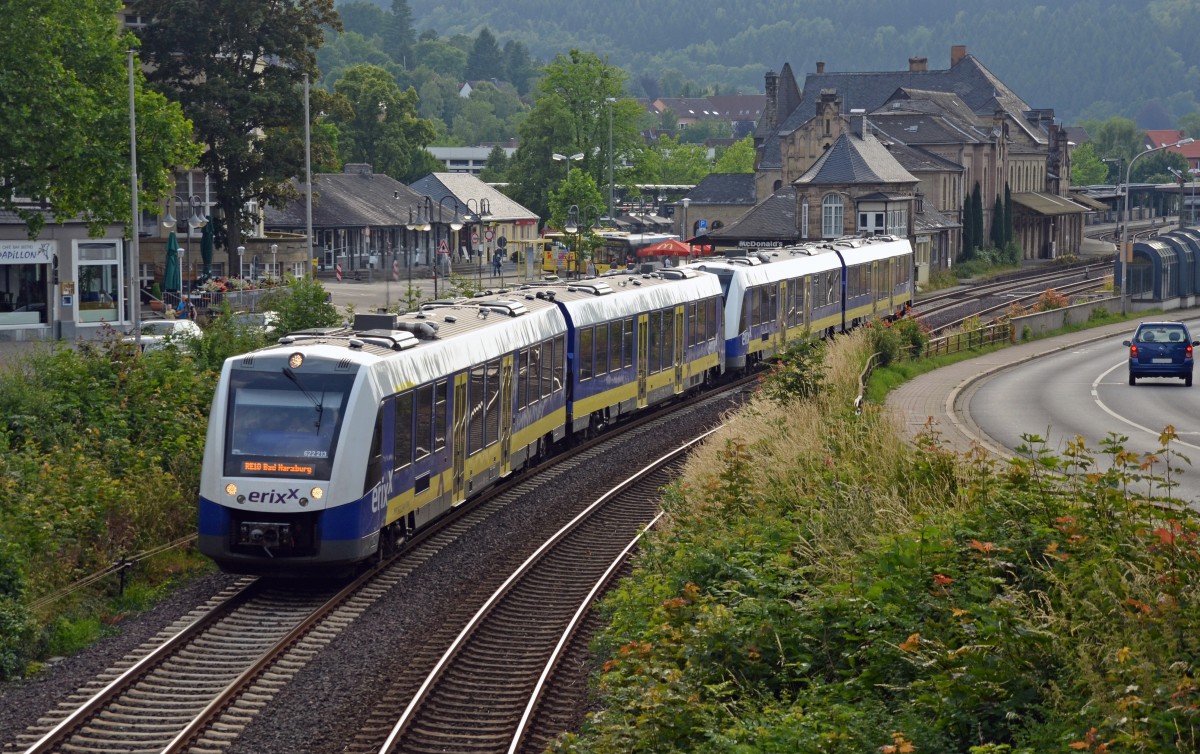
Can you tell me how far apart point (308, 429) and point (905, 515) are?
7280mm

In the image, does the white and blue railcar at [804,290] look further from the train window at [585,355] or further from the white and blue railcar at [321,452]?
the white and blue railcar at [321,452]

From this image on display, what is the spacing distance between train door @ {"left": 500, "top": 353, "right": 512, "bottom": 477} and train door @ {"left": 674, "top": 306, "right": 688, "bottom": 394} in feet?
35.9

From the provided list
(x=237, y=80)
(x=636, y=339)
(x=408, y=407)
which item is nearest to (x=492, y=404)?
(x=408, y=407)

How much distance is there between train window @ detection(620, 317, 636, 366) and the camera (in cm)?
3306

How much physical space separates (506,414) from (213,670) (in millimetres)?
9681

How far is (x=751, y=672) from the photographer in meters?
14.8

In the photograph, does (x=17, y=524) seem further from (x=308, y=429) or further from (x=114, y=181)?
(x=114, y=181)

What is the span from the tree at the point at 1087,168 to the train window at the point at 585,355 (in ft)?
533

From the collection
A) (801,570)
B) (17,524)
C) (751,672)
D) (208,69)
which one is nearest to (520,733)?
(751,672)

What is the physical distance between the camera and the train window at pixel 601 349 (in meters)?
31.4

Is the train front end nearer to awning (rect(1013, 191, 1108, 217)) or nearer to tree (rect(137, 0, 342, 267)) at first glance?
tree (rect(137, 0, 342, 267))

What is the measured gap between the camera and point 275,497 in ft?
63.3

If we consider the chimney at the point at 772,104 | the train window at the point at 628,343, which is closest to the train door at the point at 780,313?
the train window at the point at 628,343

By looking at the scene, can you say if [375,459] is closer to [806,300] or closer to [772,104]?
[806,300]
